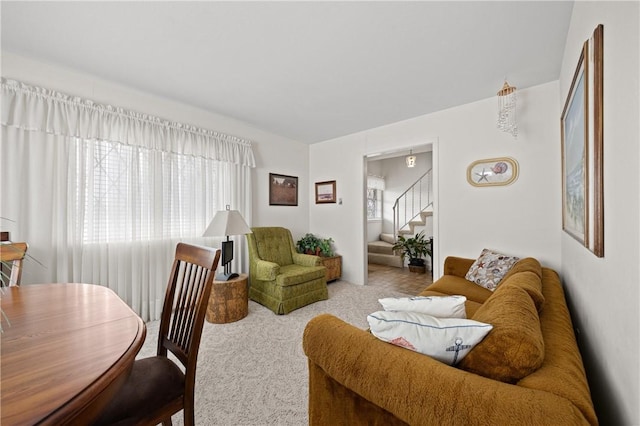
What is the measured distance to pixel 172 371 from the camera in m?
1.13

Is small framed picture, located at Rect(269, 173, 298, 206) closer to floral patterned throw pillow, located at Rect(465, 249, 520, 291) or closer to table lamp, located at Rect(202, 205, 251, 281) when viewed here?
table lamp, located at Rect(202, 205, 251, 281)

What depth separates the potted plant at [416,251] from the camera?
16.6 feet

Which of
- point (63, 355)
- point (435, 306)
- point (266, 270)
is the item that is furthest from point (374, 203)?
point (63, 355)

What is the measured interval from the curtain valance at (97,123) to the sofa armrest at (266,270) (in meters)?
1.52

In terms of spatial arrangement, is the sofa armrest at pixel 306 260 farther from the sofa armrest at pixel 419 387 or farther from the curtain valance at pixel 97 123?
the sofa armrest at pixel 419 387

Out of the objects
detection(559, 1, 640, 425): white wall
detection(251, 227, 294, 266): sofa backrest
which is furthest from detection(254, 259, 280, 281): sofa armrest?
detection(559, 1, 640, 425): white wall

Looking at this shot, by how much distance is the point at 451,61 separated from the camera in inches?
85.9

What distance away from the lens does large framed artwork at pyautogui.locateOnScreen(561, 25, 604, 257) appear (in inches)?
38.7

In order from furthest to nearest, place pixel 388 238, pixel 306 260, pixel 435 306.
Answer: pixel 388 238 < pixel 306 260 < pixel 435 306

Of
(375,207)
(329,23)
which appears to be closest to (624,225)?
(329,23)

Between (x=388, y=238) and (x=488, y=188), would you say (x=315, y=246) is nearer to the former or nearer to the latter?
(x=488, y=188)

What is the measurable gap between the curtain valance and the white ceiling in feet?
1.00

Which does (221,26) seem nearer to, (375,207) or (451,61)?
(451,61)

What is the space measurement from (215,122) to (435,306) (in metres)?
3.40
